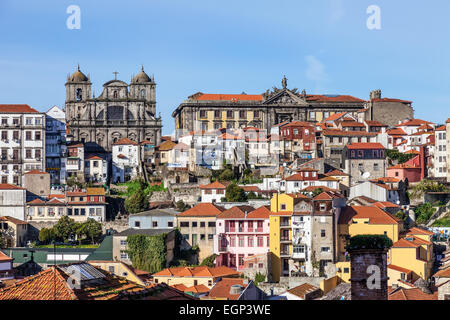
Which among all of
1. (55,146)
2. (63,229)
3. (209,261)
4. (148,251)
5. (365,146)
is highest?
(55,146)

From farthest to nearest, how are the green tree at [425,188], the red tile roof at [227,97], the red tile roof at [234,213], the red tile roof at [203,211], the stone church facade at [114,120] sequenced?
the red tile roof at [227,97]
the stone church facade at [114,120]
the green tree at [425,188]
the red tile roof at [203,211]
the red tile roof at [234,213]

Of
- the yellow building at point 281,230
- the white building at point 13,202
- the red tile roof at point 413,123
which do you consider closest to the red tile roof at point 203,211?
the yellow building at point 281,230

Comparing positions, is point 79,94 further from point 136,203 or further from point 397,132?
point 397,132

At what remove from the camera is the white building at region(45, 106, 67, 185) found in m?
86.1

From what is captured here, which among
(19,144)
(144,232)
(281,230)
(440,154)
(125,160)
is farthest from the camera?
(125,160)

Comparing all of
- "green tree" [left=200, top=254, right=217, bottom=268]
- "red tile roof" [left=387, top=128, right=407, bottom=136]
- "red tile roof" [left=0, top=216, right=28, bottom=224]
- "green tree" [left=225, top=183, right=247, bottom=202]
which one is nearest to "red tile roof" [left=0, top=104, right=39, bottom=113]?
"red tile roof" [left=0, top=216, right=28, bottom=224]

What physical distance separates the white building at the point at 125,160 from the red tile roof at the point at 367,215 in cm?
3059

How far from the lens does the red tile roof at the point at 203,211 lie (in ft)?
219

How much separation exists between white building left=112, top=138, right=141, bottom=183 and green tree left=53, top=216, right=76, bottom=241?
54.5ft

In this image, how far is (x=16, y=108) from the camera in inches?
3398

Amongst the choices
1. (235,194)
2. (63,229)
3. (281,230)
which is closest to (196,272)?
(281,230)

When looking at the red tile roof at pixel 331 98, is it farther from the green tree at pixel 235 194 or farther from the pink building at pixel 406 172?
the green tree at pixel 235 194

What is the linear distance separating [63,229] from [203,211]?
12.1 m

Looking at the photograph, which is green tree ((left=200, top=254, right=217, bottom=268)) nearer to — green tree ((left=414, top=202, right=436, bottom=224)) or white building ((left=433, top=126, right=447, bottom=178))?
green tree ((left=414, top=202, right=436, bottom=224))
